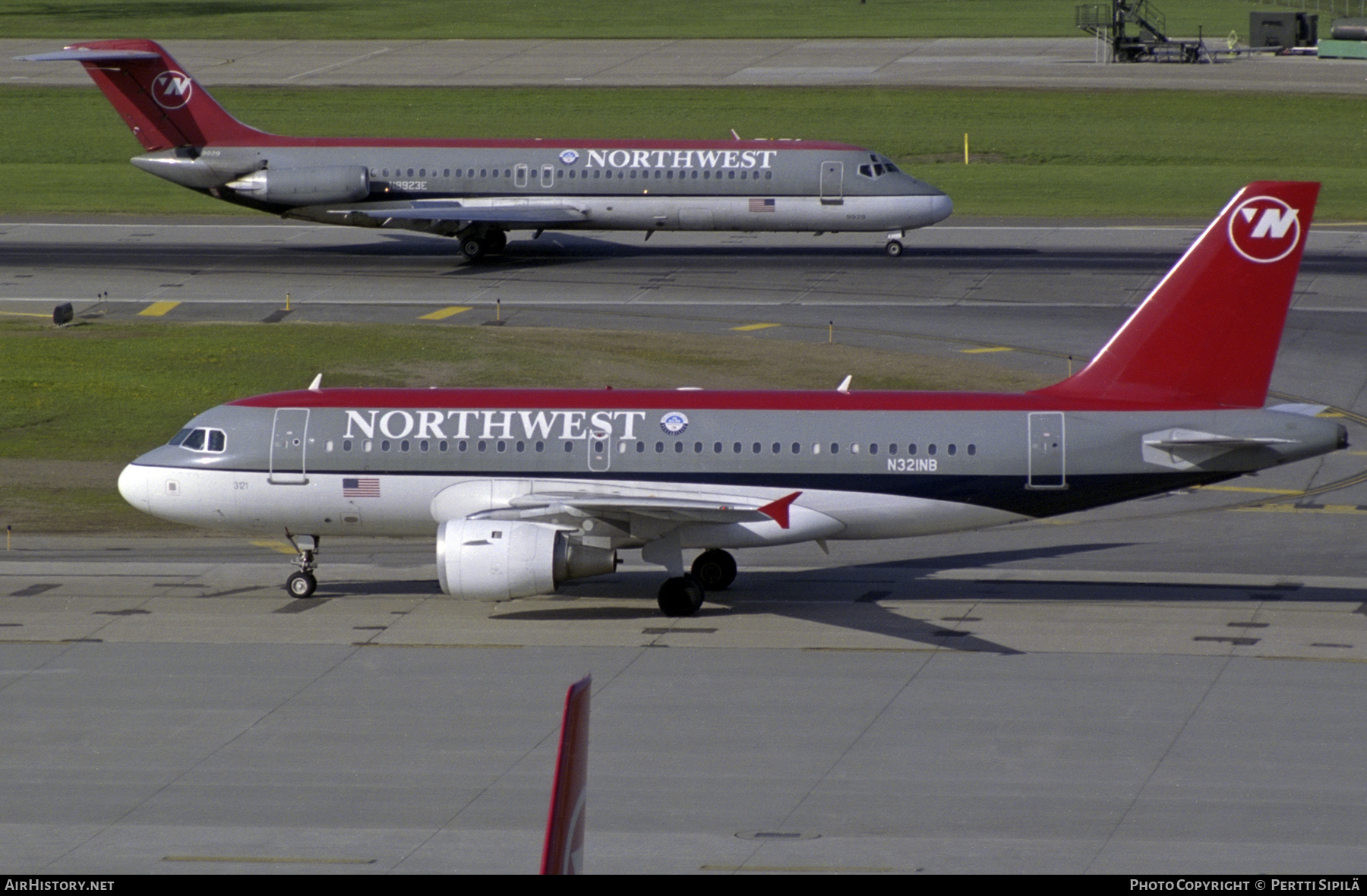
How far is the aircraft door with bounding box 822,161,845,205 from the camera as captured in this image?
69125mm

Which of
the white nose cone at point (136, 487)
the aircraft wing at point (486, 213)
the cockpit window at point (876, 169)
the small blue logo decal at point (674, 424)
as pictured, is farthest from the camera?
the cockpit window at point (876, 169)

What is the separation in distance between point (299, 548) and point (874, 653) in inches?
468

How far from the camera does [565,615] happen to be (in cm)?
3356

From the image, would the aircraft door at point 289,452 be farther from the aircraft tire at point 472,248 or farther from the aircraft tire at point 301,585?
the aircraft tire at point 472,248

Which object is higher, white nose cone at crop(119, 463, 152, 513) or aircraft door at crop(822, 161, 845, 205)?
aircraft door at crop(822, 161, 845, 205)

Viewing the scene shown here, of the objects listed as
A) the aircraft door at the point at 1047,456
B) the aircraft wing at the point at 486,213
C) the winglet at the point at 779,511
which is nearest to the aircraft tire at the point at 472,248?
the aircraft wing at the point at 486,213

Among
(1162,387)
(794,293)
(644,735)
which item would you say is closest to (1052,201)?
(794,293)

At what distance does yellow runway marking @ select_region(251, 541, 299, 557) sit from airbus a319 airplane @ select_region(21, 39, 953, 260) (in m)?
30.5

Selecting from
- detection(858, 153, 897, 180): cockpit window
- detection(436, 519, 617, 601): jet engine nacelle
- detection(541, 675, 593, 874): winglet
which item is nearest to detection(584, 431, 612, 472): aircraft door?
detection(436, 519, 617, 601): jet engine nacelle

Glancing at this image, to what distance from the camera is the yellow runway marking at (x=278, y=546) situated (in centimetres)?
3969

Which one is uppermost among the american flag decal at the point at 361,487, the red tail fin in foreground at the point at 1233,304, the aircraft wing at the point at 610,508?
the red tail fin in foreground at the point at 1233,304

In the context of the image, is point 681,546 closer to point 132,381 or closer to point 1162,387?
point 1162,387

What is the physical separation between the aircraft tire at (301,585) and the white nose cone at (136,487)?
10.3ft

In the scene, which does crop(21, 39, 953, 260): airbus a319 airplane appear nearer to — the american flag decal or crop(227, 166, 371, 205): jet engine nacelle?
crop(227, 166, 371, 205): jet engine nacelle
